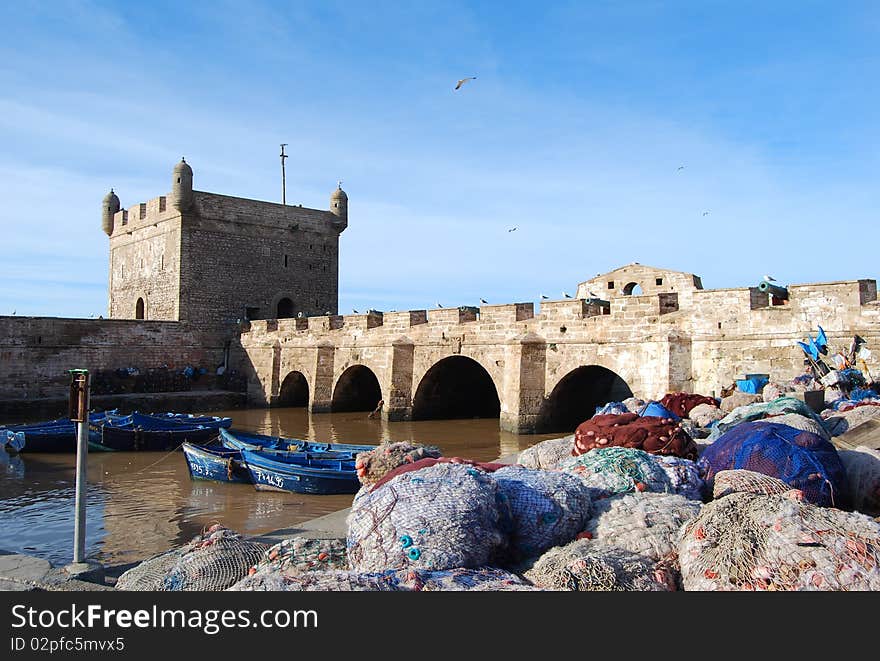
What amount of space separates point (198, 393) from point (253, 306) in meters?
5.03

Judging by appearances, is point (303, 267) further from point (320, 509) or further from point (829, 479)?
point (829, 479)

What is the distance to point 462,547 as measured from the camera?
12.7 feet

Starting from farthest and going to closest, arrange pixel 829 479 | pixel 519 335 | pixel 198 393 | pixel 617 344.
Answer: pixel 198 393, pixel 519 335, pixel 617 344, pixel 829 479

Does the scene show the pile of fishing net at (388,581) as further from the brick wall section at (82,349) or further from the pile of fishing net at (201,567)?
Result: the brick wall section at (82,349)

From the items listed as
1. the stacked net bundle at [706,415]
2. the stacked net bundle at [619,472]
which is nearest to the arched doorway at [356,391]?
the stacked net bundle at [706,415]

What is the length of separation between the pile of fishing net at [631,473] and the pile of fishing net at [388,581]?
1.43 m

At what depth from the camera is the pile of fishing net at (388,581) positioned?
3359mm

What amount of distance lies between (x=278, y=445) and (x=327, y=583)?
11197 millimetres

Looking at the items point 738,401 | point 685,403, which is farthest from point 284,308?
point 738,401

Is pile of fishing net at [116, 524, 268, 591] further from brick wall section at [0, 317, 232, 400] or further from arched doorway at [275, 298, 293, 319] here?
arched doorway at [275, 298, 293, 319]

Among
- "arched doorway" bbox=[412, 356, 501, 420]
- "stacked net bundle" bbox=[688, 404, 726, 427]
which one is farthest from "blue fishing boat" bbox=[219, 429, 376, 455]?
"arched doorway" bbox=[412, 356, 501, 420]

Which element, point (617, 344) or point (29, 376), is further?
point (29, 376)
